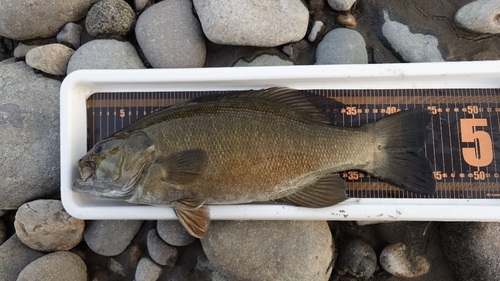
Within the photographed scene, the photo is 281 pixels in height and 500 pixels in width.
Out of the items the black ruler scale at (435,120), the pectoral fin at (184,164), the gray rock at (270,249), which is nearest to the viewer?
the pectoral fin at (184,164)

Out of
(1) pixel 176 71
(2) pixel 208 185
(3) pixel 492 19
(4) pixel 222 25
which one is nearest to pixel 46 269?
(2) pixel 208 185

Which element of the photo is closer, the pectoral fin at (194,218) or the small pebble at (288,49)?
the pectoral fin at (194,218)

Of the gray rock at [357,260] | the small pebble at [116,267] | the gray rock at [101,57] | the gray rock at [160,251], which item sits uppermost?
the gray rock at [101,57]

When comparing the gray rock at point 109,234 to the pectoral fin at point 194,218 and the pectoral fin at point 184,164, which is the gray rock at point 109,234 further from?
the pectoral fin at point 184,164

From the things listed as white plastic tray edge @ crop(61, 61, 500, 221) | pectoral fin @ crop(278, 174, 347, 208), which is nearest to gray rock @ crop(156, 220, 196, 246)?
white plastic tray edge @ crop(61, 61, 500, 221)

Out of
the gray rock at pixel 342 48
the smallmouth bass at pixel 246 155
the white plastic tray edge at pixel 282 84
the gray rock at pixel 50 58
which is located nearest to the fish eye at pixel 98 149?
the smallmouth bass at pixel 246 155

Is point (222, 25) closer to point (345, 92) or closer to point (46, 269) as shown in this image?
point (345, 92)

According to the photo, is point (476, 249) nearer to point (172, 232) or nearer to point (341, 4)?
point (341, 4)
